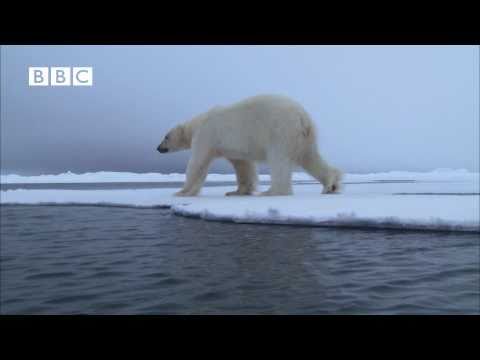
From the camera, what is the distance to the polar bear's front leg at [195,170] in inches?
314

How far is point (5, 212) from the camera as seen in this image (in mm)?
6215

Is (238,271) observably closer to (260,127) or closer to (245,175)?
(260,127)

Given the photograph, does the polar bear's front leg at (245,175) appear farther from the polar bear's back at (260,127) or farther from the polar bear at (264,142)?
the polar bear's back at (260,127)

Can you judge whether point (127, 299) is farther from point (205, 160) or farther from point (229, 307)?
point (205, 160)

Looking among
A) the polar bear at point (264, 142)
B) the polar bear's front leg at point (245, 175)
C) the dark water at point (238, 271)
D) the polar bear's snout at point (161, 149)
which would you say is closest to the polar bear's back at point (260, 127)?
the polar bear at point (264, 142)

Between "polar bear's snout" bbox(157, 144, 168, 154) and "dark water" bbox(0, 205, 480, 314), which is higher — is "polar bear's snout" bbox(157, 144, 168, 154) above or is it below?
above

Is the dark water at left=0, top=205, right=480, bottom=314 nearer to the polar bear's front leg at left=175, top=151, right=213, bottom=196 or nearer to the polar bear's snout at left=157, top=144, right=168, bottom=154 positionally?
the polar bear's front leg at left=175, top=151, right=213, bottom=196

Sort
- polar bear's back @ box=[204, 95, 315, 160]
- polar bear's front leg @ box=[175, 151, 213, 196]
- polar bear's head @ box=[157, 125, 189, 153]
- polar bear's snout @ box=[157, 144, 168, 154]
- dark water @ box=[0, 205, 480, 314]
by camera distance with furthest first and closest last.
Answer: polar bear's snout @ box=[157, 144, 168, 154] → polar bear's head @ box=[157, 125, 189, 153] → polar bear's front leg @ box=[175, 151, 213, 196] → polar bear's back @ box=[204, 95, 315, 160] → dark water @ box=[0, 205, 480, 314]

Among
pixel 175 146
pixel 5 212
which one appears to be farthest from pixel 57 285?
pixel 175 146

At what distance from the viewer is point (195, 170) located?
8.02 metres

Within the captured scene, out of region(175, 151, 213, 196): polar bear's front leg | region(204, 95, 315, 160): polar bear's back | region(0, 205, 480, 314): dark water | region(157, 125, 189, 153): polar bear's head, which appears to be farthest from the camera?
region(157, 125, 189, 153): polar bear's head

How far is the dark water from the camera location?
6.85ft

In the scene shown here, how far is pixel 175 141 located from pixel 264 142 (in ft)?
9.65

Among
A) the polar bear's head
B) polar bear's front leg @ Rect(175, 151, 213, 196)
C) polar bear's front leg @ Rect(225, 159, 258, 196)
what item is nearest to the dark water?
polar bear's front leg @ Rect(175, 151, 213, 196)
